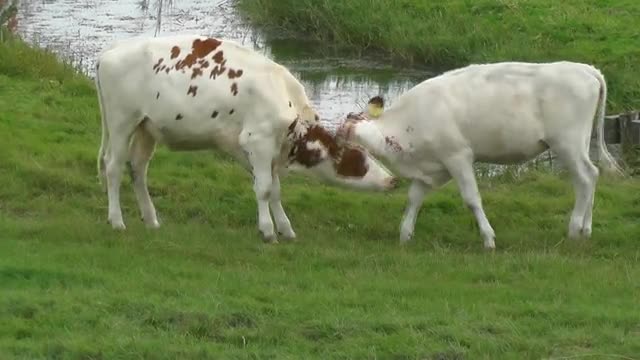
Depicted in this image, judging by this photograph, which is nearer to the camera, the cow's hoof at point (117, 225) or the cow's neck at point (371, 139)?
the cow's hoof at point (117, 225)

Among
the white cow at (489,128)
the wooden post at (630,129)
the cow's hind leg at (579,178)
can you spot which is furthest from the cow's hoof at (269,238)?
the wooden post at (630,129)

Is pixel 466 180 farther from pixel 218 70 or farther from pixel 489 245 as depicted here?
pixel 218 70

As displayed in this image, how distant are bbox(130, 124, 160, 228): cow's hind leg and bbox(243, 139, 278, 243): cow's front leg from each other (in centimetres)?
107

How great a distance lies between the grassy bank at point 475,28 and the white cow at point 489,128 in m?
7.76

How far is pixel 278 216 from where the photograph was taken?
11.3 meters

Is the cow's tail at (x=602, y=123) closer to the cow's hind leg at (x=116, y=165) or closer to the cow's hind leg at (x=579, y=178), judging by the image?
the cow's hind leg at (x=579, y=178)

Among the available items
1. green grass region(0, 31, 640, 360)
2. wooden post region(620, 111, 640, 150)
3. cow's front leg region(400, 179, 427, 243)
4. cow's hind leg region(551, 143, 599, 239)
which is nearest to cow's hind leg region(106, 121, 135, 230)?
green grass region(0, 31, 640, 360)

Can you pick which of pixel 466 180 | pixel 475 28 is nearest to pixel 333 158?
pixel 466 180

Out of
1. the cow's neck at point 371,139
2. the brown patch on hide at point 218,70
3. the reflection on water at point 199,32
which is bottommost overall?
the reflection on water at point 199,32

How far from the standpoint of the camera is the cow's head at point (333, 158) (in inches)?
439

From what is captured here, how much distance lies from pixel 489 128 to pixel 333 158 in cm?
126

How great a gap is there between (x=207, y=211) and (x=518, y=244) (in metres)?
2.84

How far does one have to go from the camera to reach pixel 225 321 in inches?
316

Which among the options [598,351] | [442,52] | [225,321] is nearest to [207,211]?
[225,321]
